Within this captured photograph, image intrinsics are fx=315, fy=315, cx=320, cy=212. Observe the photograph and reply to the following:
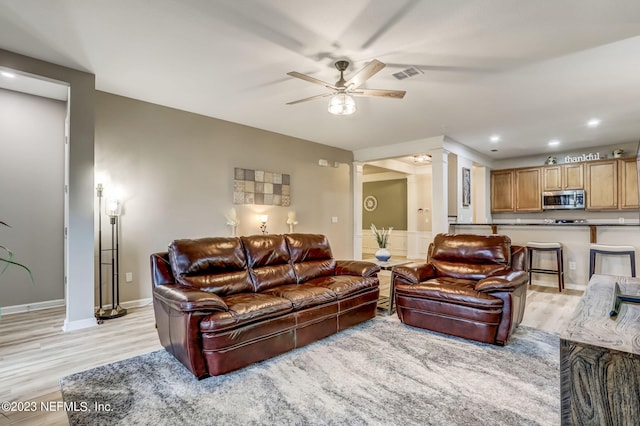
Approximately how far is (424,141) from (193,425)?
5.76 m

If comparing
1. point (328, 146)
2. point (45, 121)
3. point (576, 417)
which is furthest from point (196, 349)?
point (328, 146)

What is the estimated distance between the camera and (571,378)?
995 mm

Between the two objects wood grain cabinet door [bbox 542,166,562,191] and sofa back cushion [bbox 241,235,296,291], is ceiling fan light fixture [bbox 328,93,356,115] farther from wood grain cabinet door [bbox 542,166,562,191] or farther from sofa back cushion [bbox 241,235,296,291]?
wood grain cabinet door [bbox 542,166,562,191]

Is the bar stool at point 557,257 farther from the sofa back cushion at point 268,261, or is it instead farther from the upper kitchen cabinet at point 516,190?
the sofa back cushion at point 268,261

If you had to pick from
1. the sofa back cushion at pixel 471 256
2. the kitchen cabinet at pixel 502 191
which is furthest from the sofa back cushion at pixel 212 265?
the kitchen cabinet at pixel 502 191

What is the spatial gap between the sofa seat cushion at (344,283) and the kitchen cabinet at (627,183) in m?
6.26

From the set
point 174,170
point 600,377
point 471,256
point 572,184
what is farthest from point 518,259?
point 572,184

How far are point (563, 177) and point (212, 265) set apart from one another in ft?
25.6

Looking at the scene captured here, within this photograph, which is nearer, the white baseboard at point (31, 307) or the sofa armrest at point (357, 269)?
the sofa armrest at point (357, 269)

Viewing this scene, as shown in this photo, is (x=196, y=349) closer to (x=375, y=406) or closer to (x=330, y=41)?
(x=375, y=406)

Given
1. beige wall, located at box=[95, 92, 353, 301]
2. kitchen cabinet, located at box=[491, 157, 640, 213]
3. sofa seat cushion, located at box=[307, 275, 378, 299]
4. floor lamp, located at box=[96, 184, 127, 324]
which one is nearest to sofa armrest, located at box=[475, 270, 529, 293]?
sofa seat cushion, located at box=[307, 275, 378, 299]

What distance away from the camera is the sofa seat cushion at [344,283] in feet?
10.4

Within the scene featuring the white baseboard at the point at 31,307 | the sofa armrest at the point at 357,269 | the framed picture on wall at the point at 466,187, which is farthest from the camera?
the framed picture on wall at the point at 466,187

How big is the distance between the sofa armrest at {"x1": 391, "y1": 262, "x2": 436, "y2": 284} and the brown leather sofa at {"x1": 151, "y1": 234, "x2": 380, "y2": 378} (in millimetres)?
297
